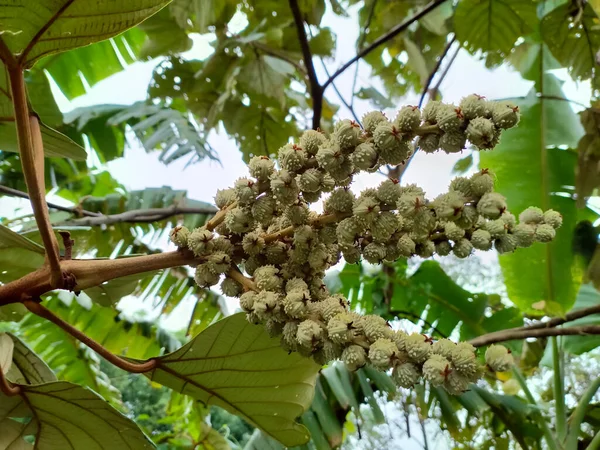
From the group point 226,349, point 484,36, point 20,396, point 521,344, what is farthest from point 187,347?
point 521,344

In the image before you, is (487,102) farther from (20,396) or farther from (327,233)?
(20,396)

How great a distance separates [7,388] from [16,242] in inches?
6.4

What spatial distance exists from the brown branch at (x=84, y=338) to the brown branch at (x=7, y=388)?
0.08 metres

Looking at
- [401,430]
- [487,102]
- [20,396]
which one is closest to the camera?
[487,102]

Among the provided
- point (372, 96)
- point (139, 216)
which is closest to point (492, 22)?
point (372, 96)

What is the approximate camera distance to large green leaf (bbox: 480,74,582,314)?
1.44 m

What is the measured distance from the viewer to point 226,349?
0.57 m

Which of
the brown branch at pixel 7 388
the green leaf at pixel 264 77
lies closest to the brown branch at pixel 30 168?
the brown branch at pixel 7 388

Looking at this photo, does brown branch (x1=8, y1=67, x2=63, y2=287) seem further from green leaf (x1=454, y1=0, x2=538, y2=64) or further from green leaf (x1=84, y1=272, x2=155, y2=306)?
green leaf (x1=454, y1=0, x2=538, y2=64)

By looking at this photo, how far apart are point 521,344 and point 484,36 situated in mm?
941

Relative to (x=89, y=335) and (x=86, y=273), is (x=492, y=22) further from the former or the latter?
(x=89, y=335)

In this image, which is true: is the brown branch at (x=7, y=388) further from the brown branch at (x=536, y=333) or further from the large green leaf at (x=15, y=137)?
the brown branch at (x=536, y=333)

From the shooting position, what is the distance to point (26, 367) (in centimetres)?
67

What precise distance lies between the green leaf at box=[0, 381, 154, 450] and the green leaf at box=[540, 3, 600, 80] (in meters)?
1.41
